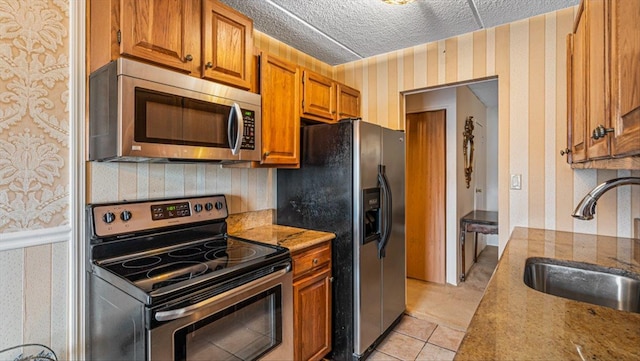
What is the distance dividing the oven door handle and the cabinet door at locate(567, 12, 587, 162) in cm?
152

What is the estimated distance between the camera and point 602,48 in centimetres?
98

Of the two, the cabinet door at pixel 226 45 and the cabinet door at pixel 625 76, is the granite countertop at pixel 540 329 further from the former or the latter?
the cabinet door at pixel 226 45

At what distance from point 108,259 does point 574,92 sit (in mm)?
2467

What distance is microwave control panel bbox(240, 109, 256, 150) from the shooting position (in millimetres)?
1696

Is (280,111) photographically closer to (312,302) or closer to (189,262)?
(189,262)

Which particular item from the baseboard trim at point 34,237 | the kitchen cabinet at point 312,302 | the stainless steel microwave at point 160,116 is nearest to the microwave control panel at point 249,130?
the stainless steel microwave at point 160,116

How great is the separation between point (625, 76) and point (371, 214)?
5.29 ft

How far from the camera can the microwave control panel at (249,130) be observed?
170cm

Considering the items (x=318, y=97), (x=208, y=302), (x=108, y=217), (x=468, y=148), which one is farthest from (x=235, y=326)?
(x=468, y=148)

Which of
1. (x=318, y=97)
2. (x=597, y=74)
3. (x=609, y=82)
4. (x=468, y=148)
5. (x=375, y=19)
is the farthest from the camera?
(x=468, y=148)

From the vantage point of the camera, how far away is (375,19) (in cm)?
219

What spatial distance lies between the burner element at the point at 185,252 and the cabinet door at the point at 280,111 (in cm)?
64

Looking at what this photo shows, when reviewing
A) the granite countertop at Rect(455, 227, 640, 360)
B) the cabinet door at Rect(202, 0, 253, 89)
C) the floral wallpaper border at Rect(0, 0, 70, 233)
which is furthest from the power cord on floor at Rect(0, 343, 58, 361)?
the granite countertop at Rect(455, 227, 640, 360)

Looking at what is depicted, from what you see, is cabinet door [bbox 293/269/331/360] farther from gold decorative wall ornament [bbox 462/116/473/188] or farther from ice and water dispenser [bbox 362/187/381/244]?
gold decorative wall ornament [bbox 462/116/473/188]
